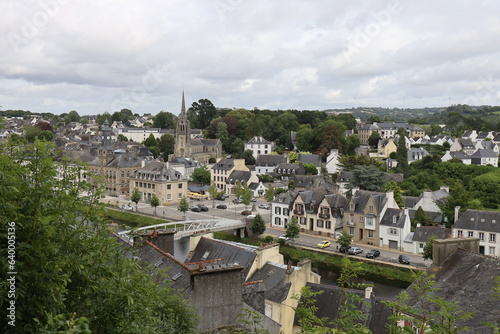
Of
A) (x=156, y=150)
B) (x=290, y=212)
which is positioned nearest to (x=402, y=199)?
(x=290, y=212)

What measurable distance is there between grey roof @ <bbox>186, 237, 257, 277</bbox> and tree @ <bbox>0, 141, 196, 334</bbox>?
12983 mm

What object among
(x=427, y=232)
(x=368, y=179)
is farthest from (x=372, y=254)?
(x=368, y=179)

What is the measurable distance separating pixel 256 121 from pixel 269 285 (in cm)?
8907

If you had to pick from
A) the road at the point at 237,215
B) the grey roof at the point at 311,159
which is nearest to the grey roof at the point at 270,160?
the grey roof at the point at 311,159

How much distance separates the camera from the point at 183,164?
242 feet

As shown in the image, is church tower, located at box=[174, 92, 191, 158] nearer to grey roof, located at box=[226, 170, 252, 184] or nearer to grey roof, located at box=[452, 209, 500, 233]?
grey roof, located at box=[226, 170, 252, 184]

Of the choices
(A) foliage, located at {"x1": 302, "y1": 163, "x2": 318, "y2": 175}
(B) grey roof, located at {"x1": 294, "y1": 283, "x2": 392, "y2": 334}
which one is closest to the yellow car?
(B) grey roof, located at {"x1": 294, "y1": 283, "x2": 392, "y2": 334}

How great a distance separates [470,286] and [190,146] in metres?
76.5

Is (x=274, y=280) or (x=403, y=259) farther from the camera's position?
(x=403, y=259)

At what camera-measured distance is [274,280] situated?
1836 cm

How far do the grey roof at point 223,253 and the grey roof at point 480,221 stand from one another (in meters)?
22.1

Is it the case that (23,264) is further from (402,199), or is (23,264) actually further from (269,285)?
(402,199)

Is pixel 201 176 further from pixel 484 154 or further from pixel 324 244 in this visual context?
pixel 484 154

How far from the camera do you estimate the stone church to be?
3410 inches
